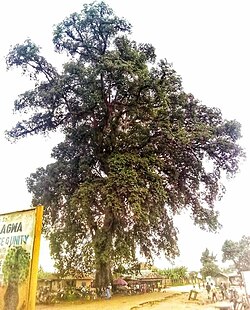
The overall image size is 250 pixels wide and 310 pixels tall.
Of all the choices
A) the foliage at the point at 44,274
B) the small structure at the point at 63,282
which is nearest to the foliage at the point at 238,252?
the small structure at the point at 63,282

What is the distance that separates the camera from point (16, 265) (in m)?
4.13

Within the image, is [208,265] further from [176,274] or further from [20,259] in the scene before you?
[20,259]

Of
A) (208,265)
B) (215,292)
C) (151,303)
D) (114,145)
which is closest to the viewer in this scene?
(215,292)

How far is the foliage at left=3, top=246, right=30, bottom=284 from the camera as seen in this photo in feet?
13.4

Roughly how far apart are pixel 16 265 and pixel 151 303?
442 centimetres

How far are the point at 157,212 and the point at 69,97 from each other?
4.67 metres

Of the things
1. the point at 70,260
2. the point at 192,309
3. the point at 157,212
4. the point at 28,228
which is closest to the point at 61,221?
the point at 70,260

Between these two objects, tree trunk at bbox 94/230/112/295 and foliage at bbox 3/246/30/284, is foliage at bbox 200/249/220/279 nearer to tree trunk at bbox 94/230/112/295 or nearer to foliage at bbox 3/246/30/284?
tree trunk at bbox 94/230/112/295

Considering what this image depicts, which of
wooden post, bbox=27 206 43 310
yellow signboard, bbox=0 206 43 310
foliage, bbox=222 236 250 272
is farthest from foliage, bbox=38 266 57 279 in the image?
wooden post, bbox=27 206 43 310

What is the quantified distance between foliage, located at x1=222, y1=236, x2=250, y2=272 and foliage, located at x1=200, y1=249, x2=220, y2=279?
74cm

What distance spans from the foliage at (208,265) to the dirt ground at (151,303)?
62 cm

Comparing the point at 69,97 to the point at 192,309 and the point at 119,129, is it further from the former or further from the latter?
the point at 192,309

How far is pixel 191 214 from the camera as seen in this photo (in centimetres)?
1104

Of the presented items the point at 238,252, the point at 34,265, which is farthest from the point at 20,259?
the point at 238,252
